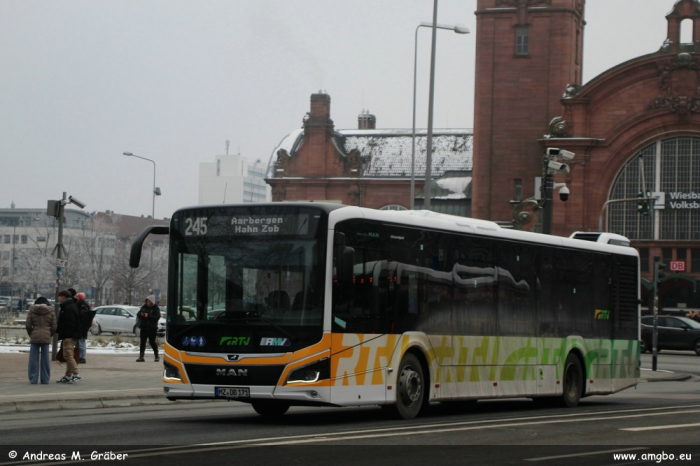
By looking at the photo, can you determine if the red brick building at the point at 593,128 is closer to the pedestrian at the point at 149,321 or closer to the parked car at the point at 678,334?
the parked car at the point at 678,334

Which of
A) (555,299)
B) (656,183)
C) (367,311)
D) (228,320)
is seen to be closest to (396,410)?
(367,311)

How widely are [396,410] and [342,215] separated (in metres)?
2.76

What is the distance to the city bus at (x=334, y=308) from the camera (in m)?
14.3

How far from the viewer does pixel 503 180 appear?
6969cm

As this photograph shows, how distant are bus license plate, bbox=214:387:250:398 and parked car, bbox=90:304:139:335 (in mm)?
35925

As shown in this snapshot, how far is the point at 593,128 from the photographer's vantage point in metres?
67.6

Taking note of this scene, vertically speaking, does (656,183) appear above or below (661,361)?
above

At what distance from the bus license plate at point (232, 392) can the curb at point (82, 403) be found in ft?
12.9

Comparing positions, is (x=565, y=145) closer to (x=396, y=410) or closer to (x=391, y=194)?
(x=391, y=194)

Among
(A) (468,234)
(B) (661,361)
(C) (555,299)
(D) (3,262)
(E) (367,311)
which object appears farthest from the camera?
(D) (3,262)

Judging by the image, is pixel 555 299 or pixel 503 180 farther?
pixel 503 180

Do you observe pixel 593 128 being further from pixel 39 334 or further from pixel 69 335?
pixel 39 334

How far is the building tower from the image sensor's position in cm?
6875

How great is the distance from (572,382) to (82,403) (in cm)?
823
